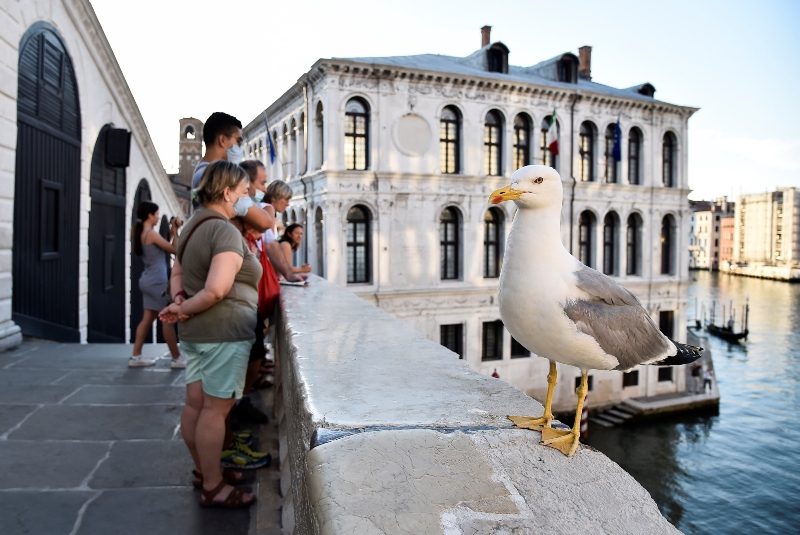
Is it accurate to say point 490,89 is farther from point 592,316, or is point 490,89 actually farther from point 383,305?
point 592,316

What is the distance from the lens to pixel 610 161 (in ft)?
87.1

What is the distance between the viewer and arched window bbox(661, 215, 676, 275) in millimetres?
27938

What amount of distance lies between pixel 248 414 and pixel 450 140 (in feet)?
66.3

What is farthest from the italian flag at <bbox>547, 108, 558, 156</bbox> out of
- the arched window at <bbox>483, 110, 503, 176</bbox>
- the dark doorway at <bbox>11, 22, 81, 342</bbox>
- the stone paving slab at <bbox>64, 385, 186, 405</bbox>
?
the stone paving slab at <bbox>64, 385, 186, 405</bbox>

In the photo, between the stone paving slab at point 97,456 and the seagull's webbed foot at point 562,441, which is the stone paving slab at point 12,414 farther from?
the seagull's webbed foot at point 562,441

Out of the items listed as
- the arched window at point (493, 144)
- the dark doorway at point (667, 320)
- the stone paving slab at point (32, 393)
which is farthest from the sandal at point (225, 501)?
the dark doorway at point (667, 320)

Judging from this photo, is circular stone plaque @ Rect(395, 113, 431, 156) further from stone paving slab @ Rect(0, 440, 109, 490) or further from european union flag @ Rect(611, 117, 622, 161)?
stone paving slab @ Rect(0, 440, 109, 490)

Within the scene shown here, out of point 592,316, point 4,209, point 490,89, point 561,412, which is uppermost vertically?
point 490,89

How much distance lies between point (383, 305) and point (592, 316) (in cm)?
2015

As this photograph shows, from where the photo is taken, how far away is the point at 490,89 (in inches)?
913

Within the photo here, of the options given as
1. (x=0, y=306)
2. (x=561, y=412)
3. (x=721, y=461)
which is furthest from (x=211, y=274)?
(x=721, y=461)

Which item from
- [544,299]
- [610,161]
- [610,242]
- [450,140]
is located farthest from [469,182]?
[544,299]

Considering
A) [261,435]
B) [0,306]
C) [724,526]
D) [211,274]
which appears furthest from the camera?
[724,526]

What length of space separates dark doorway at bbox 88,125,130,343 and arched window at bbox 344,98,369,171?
11.1 m
